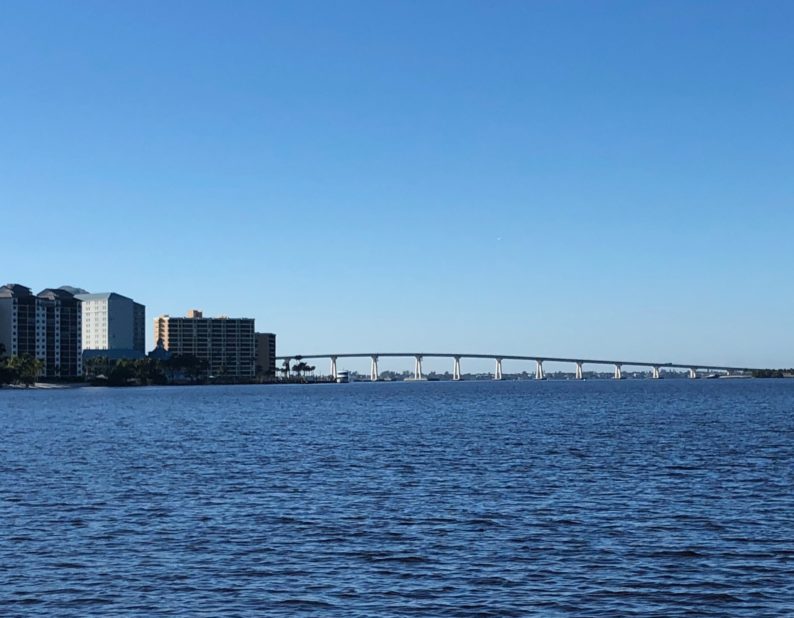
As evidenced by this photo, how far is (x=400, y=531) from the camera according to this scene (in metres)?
39.2

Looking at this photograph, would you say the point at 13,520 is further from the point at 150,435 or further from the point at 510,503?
the point at 150,435

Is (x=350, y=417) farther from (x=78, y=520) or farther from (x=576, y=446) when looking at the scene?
(x=78, y=520)

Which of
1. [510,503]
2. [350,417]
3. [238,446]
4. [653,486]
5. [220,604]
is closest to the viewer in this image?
[220,604]

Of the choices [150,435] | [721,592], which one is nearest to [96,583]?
[721,592]

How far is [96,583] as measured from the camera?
101 feet

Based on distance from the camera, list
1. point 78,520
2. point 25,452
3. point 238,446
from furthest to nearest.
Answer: point 238,446 < point 25,452 < point 78,520

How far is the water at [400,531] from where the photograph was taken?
1139 inches

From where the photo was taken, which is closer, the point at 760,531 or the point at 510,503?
the point at 760,531

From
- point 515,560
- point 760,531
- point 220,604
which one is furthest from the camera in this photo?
point 760,531

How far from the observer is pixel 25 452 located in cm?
7844

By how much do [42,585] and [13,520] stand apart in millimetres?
13040

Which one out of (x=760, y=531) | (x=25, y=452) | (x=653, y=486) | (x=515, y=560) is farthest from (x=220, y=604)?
(x=25, y=452)

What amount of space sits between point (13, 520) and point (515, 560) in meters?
21.1

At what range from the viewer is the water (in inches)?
1139
